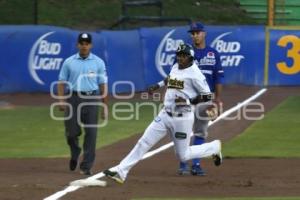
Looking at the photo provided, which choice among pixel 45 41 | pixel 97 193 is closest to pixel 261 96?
pixel 45 41

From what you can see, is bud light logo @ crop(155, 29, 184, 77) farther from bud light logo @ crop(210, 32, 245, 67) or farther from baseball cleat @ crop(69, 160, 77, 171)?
baseball cleat @ crop(69, 160, 77, 171)

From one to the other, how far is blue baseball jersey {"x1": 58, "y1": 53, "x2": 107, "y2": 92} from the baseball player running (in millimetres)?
1357

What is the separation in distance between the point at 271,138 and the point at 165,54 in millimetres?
11005

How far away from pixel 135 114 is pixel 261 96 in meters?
5.05

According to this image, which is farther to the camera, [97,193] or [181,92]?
[181,92]

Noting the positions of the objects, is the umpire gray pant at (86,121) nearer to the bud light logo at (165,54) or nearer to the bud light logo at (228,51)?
the bud light logo at (165,54)

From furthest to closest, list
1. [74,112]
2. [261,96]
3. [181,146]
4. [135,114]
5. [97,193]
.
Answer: [261,96], [135,114], [74,112], [181,146], [97,193]

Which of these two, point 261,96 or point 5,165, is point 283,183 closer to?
point 5,165

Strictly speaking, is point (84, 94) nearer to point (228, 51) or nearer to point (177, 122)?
point (177, 122)

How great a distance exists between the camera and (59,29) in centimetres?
Result: 2745

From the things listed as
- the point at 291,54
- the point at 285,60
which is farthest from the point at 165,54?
the point at 291,54

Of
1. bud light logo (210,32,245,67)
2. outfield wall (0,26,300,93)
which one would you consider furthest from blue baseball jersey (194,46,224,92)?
bud light logo (210,32,245,67)

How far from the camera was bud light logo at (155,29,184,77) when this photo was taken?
90.5 feet

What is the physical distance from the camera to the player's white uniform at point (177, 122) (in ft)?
37.6
